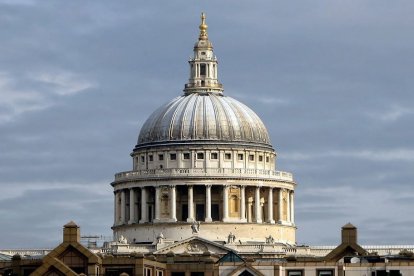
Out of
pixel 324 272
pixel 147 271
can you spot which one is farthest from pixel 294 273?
pixel 147 271

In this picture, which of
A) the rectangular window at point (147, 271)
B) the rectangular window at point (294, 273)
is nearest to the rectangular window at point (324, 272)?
the rectangular window at point (294, 273)

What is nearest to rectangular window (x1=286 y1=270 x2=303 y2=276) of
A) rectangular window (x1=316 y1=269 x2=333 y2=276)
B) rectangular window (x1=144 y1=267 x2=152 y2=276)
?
rectangular window (x1=316 y1=269 x2=333 y2=276)

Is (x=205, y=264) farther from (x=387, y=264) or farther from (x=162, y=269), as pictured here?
(x=387, y=264)

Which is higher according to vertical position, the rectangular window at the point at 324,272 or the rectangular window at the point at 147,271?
the rectangular window at the point at 147,271

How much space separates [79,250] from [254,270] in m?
13.6

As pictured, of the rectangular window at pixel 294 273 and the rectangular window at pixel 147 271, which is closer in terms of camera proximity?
the rectangular window at pixel 294 273

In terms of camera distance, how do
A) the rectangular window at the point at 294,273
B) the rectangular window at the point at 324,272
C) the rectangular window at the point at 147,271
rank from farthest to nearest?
the rectangular window at the point at 147,271
the rectangular window at the point at 294,273
the rectangular window at the point at 324,272

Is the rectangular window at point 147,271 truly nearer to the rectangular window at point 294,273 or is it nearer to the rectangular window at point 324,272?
the rectangular window at point 294,273

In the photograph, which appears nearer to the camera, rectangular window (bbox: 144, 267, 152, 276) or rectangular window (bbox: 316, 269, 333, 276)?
rectangular window (bbox: 316, 269, 333, 276)

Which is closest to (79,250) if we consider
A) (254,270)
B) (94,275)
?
(94,275)

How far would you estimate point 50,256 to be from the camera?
559ft

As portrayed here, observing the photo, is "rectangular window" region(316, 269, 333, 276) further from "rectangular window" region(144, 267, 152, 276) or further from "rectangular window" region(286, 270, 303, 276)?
"rectangular window" region(144, 267, 152, 276)

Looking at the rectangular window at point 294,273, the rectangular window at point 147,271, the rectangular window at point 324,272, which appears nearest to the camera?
the rectangular window at point 324,272

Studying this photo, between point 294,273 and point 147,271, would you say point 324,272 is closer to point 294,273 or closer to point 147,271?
point 294,273
